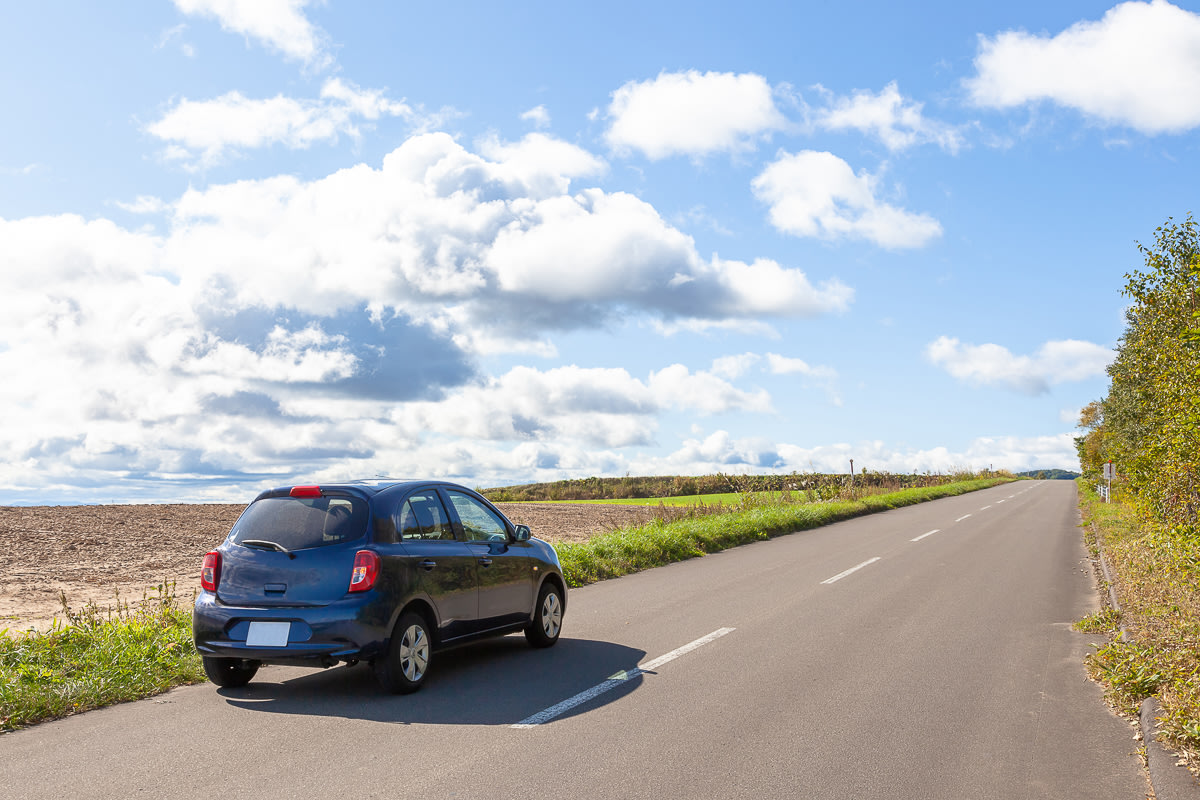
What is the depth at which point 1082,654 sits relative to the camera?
849 centimetres

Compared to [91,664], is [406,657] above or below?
above

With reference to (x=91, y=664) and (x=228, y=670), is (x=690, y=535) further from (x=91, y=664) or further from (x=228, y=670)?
(x=91, y=664)

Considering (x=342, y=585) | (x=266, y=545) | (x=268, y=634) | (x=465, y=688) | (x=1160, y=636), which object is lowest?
(x=465, y=688)

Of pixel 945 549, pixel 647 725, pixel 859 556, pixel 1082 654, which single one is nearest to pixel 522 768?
pixel 647 725

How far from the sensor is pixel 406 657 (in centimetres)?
687

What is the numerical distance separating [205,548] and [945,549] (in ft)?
55.5

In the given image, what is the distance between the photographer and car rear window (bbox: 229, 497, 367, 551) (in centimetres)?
680

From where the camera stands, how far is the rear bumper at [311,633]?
6.45 metres

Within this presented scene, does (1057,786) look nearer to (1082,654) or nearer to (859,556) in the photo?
(1082,654)

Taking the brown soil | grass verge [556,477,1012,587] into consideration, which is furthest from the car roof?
grass verge [556,477,1012,587]

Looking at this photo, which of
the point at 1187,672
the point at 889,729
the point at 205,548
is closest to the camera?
the point at 889,729

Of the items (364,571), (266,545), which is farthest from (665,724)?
(266,545)

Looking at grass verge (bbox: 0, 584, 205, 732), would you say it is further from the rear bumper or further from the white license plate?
the white license plate

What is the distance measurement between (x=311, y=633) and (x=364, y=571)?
0.58 m
